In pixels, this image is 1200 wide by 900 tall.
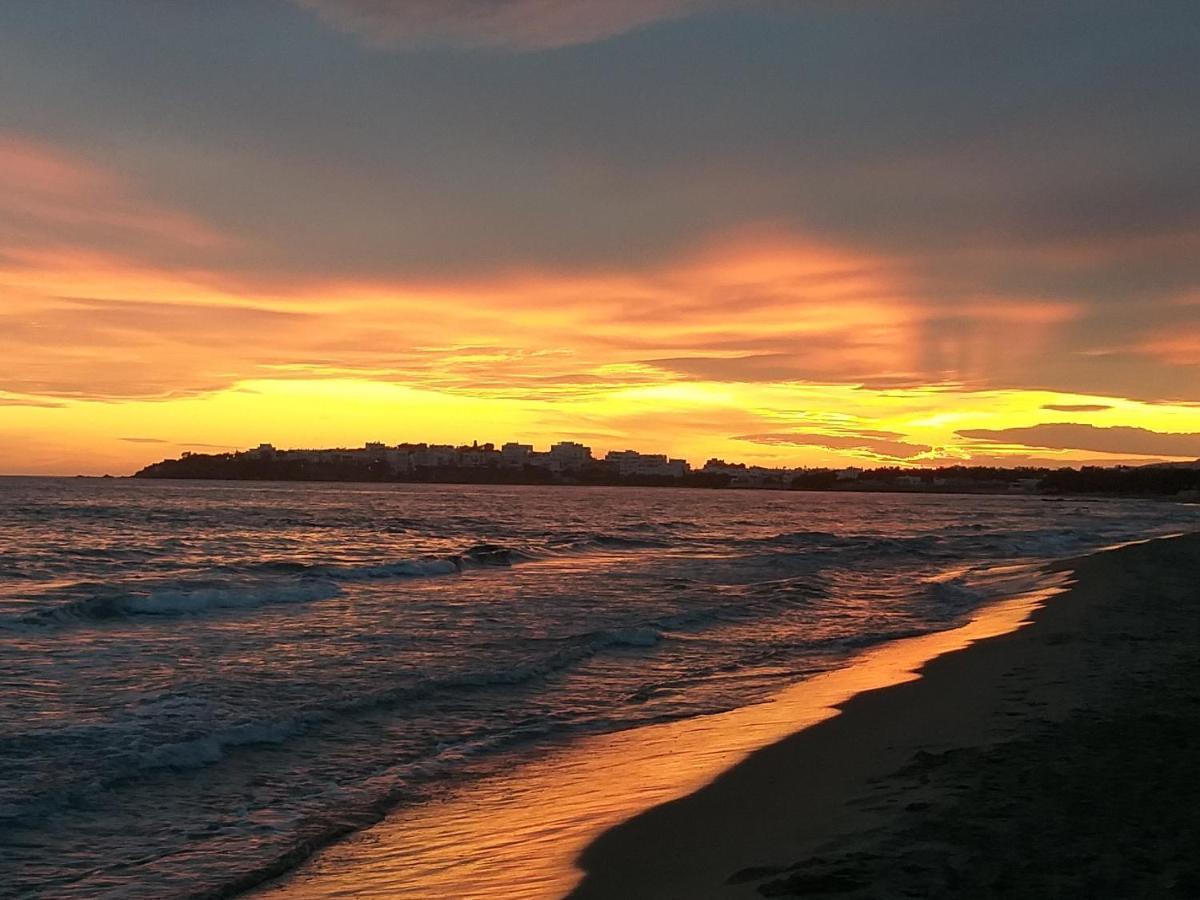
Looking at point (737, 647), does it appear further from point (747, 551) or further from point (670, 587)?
point (747, 551)

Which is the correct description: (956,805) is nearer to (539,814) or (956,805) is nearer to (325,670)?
(539,814)

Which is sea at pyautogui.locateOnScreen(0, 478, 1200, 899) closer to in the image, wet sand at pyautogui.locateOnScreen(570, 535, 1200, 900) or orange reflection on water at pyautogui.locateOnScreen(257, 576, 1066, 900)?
orange reflection on water at pyautogui.locateOnScreen(257, 576, 1066, 900)

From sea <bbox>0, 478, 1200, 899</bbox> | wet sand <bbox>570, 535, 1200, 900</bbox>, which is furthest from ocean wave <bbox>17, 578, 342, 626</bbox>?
wet sand <bbox>570, 535, 1200, 900</bbox>

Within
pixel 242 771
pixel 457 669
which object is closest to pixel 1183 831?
pixel 242 771

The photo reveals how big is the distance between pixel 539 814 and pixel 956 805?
9.82 ft

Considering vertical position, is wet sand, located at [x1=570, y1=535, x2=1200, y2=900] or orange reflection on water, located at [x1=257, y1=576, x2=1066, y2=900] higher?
wet sand, located at [x1=570, y1=535, x2=1200, y2=900]

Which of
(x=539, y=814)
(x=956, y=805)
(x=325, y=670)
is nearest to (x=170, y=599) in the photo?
(x=325, y=670)

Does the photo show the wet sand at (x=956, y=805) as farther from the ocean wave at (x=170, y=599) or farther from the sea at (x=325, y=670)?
the ocean wave at (x=170, y=599)

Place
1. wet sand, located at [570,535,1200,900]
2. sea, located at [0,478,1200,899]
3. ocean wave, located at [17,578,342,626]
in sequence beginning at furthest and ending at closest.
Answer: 1. ocean wave, located at [17,578,342,626]
2. sea, located at [0,478,1200,899]
3. wet sand, located at [570,535,1200,900]

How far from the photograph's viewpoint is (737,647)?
674 inches

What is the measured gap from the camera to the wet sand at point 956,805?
5.46 meters

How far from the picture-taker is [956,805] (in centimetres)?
688

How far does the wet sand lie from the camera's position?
546 centimetres

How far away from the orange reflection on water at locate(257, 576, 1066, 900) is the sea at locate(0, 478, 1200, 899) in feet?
1.13
